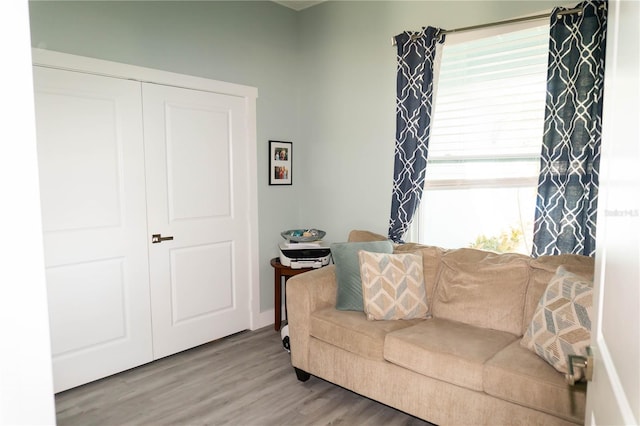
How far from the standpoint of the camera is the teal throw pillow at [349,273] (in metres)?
2.86

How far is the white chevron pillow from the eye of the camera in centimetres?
272

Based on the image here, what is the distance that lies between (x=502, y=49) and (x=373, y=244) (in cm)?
159

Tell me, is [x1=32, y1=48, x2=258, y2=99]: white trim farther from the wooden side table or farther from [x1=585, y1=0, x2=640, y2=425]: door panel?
[x1=585, y1=0, x2=640, y2=425]: door panel

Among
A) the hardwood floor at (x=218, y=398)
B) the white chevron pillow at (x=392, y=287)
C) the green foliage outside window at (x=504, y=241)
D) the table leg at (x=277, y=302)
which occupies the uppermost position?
the green foliage outside window at (x=504, y=241)

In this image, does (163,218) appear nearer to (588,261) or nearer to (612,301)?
(588,261)

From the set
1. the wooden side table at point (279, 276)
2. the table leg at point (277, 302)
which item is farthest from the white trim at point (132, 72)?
the table leg at point (277, 302)

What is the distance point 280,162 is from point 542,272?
2.42 m

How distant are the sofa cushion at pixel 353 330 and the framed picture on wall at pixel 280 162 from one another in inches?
63.3

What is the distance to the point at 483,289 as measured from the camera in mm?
2660

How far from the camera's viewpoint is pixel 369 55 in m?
3.72

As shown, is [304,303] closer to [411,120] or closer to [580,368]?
[411,120]

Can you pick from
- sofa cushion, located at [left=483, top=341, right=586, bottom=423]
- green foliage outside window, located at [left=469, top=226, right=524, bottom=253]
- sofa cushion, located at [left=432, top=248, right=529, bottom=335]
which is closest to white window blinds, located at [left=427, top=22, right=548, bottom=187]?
green foliage outside window, located at [left=469, top=226, right=524, bottom=253]

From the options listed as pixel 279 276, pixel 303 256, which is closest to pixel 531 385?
pixel 303 256

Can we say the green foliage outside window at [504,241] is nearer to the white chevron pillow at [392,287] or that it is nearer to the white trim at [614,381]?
the white chevron pillow at [392,287]
